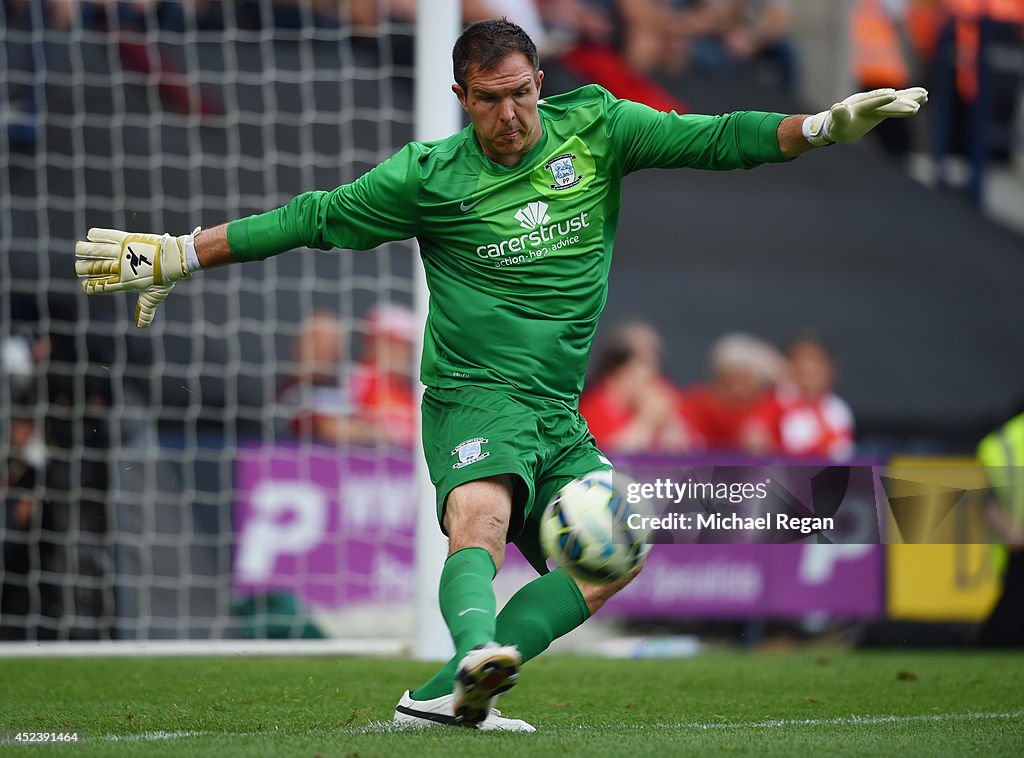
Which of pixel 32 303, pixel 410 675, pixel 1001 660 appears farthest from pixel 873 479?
pixel 32 303

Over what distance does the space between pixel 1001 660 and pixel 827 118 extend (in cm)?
458

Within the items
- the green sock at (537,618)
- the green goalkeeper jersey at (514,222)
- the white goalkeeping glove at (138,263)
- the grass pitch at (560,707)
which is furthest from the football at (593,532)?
the white goalkeeping glove at (138,263)

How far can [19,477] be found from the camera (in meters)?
8.91

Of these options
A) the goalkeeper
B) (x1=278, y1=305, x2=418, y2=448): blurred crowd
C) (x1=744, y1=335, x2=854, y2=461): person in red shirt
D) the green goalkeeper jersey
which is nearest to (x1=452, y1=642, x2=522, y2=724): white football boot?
the goalkeeper

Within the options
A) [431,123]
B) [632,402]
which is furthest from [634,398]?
[431,123]

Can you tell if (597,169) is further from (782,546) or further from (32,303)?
(32,303)

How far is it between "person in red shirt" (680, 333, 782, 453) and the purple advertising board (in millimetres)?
1653

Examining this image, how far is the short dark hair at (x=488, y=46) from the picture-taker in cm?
441

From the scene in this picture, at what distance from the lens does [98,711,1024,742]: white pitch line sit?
4.50 m

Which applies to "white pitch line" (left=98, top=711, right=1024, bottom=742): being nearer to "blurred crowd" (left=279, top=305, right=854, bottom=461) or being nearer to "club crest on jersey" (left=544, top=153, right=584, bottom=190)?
"club crest on jersey" (left=544, top=153, right=584, bottom=190)

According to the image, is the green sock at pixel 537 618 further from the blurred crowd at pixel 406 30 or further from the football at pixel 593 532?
the blurred crowd at pixel 406 30

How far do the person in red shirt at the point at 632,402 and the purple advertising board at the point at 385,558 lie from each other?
129cm

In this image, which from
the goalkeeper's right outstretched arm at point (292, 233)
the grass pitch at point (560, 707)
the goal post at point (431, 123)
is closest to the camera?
the grass pitch at point (560, 707)

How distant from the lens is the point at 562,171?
463 cm
